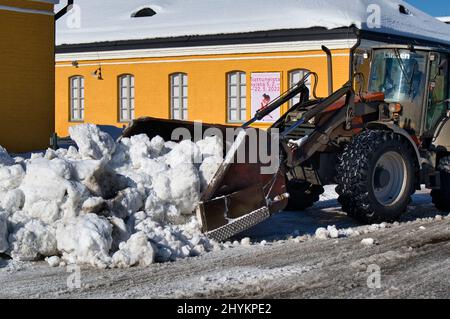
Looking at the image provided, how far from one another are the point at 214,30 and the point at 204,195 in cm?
1549

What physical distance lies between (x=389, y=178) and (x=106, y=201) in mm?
3903

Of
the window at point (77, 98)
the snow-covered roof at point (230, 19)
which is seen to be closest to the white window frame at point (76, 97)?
the window at point (77, 98)

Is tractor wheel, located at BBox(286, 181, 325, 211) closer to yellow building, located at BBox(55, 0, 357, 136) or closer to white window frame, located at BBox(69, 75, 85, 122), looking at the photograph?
yellow building, located at BBox(55, 0, 357, 136)

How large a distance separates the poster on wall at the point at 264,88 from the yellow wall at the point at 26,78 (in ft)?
24.4

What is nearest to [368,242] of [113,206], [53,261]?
[113,206]

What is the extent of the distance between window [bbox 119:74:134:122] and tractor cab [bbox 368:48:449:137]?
51.1 ft

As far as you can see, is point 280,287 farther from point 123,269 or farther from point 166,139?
point 166,139

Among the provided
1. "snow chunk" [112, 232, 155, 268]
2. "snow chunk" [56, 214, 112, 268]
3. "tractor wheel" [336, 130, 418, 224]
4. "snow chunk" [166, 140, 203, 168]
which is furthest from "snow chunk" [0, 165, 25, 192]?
"tractor wheel" [336, 130, 418, 224]

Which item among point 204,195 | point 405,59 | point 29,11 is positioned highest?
point 29,11

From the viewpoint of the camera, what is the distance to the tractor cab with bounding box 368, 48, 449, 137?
37.4 feet

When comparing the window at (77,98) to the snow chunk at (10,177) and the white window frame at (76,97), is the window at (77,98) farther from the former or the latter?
the snow chunk at (10,177)
